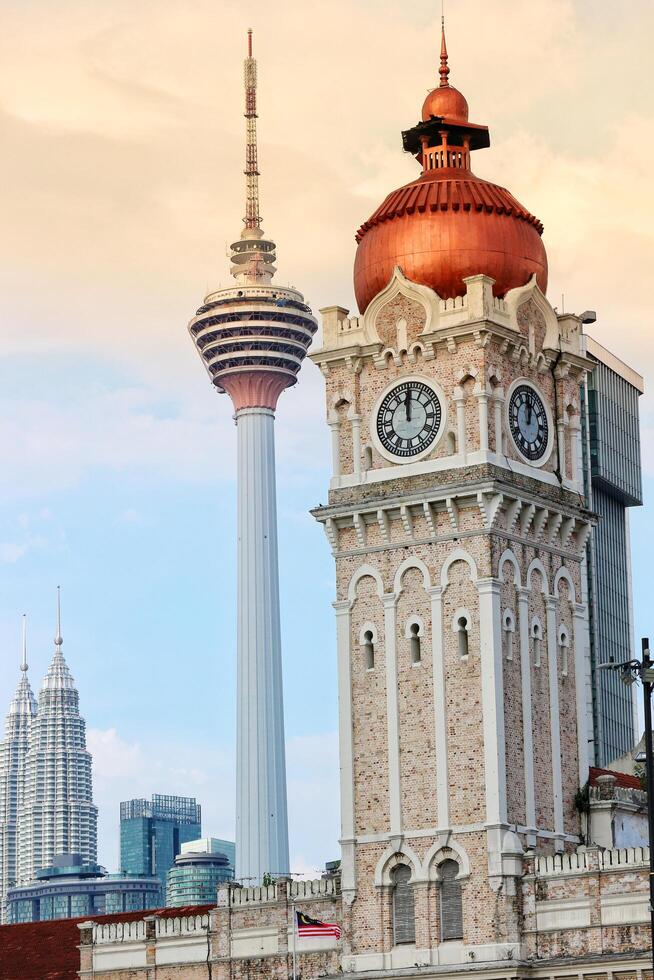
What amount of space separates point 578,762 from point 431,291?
55.1 ft

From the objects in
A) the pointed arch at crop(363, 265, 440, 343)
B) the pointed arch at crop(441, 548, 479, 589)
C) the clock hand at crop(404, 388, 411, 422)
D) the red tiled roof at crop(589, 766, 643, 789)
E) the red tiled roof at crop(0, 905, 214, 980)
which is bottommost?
the red tiled roof at crop(0, 905, 214, 980)

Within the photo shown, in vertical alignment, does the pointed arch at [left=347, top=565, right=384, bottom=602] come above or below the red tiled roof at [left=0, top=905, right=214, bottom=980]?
above

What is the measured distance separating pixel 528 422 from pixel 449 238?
6871mm

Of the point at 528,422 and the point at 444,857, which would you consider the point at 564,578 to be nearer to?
the point at 528,422

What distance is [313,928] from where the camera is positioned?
72.5m

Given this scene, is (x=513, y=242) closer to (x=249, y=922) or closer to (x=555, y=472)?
(x=555, y=472)

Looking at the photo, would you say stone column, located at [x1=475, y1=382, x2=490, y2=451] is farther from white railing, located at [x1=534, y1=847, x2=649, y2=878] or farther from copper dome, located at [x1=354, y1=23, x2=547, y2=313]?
white railing, located at [x1=534, y1=847, x2=649, y2=878]

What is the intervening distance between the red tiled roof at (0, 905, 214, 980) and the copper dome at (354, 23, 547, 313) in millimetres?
23692

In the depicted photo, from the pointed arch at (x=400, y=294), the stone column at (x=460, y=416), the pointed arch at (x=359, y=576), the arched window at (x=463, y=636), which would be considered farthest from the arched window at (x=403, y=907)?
the pointed arch at (x=400, y=294)

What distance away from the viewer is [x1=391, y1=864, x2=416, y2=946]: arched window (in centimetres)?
7156

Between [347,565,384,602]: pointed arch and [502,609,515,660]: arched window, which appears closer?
[502,609,515,660]: arched window

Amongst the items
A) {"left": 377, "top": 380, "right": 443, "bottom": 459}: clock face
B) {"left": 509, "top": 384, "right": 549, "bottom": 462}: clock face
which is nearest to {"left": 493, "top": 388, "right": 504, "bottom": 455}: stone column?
{"left": 509, "top": 384, "right": 549, "bottom": 462}: clock face

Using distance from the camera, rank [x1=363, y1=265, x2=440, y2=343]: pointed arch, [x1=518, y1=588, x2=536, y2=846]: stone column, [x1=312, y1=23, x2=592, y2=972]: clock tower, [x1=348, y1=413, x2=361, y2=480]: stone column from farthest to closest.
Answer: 1. [x1=348, y1=413, x2=361, y2=480]: stone column
2. [x1=363, y1=265, x2=440, y2=343]: pointed arch
3. [x1=518, y1=588, x2=536, y2=846]: stone column
4. [x1=312, y1=23, x2=592, y2=972]: clock tower

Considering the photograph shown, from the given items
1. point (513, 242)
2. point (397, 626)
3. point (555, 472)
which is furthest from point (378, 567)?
point (513, 242)
